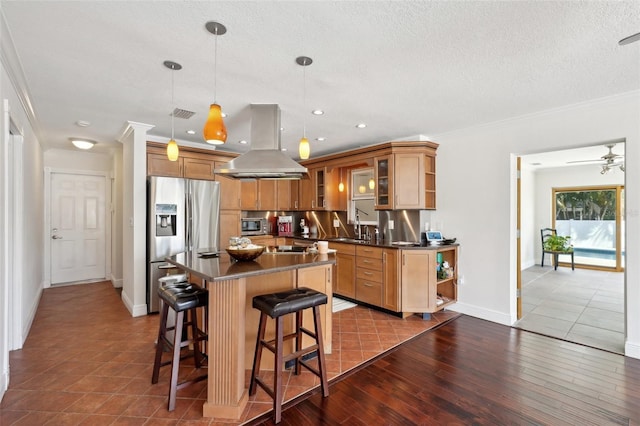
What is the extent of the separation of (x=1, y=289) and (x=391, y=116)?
3857mm

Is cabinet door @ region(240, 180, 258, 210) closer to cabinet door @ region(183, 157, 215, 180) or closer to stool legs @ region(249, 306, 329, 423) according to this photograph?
cabinet door @ region(183, 157, 215, 180)

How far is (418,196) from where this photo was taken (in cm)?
419

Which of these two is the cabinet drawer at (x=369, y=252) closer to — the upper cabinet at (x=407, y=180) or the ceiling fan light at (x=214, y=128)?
the upper cabinet at (x=407, y=180)

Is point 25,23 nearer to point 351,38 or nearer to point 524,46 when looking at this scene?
point 351,38

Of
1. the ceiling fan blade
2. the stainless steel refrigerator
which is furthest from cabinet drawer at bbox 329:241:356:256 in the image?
the ceiling fan blade

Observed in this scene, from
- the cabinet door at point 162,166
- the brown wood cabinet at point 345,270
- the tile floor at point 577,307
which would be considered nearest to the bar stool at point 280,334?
the brown wood cabinet at point 345,270

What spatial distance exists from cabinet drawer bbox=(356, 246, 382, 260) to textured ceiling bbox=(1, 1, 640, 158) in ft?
5.80

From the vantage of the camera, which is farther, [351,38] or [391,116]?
[391,116]

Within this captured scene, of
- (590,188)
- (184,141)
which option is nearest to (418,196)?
(184,141)

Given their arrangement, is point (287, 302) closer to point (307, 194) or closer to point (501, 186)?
point (501, 186)

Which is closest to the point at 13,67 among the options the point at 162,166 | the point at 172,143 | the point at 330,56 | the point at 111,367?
the point at 172,143

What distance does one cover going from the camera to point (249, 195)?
5434 mm

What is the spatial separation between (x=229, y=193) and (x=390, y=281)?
2907 millimetres

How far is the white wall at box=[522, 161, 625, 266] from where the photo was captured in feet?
23.0
